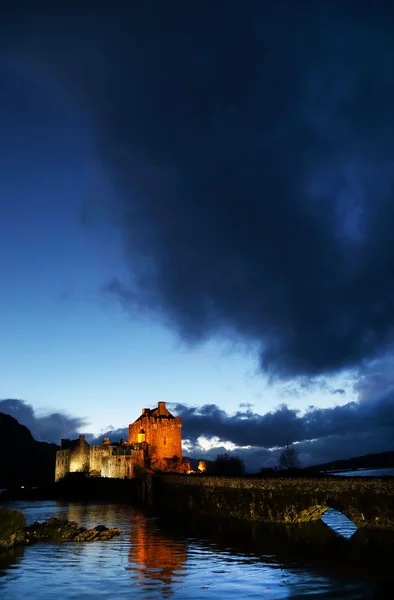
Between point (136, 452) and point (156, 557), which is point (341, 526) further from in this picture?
point (136, 452)

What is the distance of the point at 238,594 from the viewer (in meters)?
20.1

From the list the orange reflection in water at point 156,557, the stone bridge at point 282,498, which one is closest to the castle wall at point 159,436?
the stone bridge at point 282,498

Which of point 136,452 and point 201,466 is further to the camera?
point 201,466

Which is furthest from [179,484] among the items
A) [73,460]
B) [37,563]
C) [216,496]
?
[73,460]

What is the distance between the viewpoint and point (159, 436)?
93.0 m

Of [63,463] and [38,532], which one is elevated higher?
[63,463]

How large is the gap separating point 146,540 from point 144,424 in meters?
59.9

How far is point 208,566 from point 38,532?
16.6 metres

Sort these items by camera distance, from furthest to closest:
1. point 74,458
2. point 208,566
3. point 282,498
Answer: point 74,458 < point 282,498 < point 208,566

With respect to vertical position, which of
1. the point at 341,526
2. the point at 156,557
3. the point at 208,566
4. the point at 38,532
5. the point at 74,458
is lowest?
the point at 208,566

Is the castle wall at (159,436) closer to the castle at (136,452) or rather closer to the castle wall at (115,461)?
the castle at (136,452)

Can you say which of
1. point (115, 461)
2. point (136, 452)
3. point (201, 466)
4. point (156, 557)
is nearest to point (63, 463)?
point (115, 461)

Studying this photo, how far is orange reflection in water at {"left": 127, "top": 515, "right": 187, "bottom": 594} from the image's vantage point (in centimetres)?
2292

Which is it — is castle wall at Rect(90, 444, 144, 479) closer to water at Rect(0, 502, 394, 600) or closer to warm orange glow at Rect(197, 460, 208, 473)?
warm orange glow at Rect(197, 460, 208, 473)
